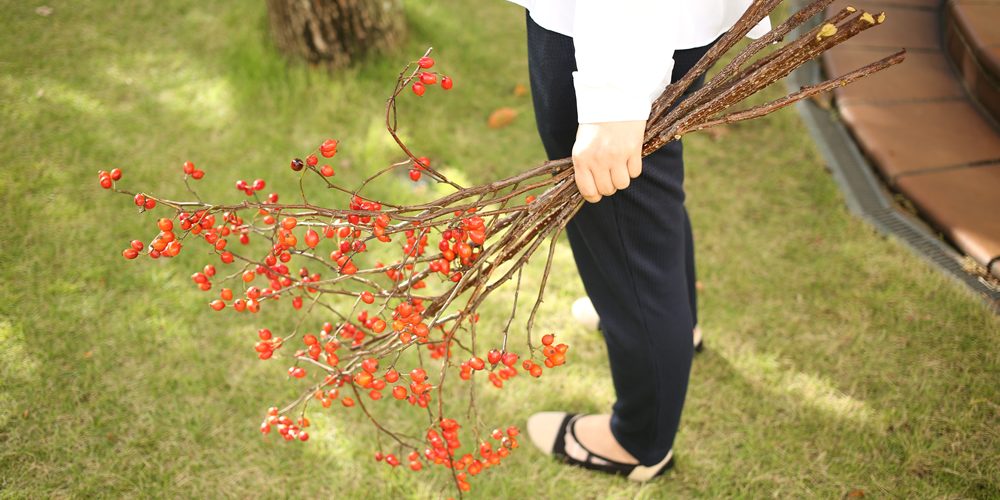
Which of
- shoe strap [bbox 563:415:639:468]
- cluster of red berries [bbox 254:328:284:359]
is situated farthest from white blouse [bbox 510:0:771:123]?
shoe strap [bbox 563:415:639:468]

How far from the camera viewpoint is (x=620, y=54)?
3.52 feet

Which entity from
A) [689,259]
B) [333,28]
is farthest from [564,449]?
[333,28]

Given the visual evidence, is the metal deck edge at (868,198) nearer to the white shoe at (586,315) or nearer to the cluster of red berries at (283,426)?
the white shoe at (586,315)

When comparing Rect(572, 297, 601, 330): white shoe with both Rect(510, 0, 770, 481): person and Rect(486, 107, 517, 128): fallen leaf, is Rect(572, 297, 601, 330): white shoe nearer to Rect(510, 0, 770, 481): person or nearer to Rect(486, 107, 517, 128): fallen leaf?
Rect(510, 0, 770, 481): person

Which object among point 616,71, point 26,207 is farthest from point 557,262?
point 26,207

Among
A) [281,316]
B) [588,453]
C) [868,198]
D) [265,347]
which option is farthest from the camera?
[868,198]

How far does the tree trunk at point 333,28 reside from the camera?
2914mm

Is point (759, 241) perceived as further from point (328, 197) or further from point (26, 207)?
point (26, 207)

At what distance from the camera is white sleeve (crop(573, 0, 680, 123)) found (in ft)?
3.47

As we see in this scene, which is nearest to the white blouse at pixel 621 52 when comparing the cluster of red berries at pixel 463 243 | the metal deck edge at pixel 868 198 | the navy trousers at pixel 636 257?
the navy trousers at pixel 636 257

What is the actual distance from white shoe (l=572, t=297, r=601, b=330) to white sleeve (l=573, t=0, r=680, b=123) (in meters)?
1.17

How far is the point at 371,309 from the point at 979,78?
271 cm

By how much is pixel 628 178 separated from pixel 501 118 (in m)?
1.91

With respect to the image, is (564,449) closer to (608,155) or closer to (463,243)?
(463,243)
